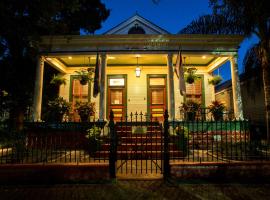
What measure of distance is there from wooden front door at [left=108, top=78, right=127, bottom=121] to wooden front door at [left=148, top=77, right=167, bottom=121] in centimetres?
152

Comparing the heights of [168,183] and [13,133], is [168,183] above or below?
below

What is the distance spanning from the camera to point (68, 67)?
12.4 m

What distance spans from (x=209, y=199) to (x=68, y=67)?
10663 millimetres

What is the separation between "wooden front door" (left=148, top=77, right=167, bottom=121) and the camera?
1191 cm

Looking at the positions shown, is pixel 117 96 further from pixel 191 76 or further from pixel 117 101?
pixel 191 76

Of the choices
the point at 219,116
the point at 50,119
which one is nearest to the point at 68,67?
the point at 50,119

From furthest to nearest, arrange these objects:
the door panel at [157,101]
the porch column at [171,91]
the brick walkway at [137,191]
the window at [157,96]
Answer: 1. the window at [157,96]
2. the door panel at [157,101]
3. the porch column at [171,91]
4. the brick walkway at [137,191]

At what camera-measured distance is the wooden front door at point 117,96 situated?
11945 millimetres

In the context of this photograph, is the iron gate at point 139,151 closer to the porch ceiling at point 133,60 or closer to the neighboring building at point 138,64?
the neighboring building at point 138,64

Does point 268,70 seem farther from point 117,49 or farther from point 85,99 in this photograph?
point 85,99

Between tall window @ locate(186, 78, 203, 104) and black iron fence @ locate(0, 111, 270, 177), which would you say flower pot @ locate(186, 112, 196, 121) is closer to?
black iron fence @ locate(0, 111, 270, 177)

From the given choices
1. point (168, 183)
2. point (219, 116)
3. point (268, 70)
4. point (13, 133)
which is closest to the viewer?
point (168, 183)

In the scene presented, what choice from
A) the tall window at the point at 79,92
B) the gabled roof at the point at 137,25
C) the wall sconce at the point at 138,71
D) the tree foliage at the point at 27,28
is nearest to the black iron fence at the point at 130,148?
the tall window at the point at 79,92

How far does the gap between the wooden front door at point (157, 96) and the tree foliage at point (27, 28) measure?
5363 millimetres
